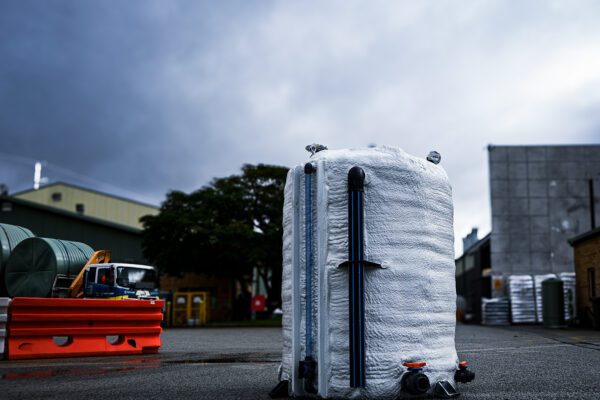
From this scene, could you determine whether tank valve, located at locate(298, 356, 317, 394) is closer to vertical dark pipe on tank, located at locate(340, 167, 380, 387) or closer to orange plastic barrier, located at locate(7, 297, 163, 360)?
vertical dark pipe on tank, located at locate(340, 167, 380, 387)

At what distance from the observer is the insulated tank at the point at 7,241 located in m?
13.8

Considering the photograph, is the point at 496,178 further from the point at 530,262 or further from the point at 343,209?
the point at 343,209

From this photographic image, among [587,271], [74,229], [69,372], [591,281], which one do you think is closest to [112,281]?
[69,372]

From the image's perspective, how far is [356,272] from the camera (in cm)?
561

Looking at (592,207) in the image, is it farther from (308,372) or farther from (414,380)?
(308,372)

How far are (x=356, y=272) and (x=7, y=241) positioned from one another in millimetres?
10498

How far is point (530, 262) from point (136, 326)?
28.3 m

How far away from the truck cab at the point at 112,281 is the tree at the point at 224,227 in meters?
13.9

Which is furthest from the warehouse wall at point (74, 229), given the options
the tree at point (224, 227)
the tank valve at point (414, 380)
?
the tank valve at point (414, 380)

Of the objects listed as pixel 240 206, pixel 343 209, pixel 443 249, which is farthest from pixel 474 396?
pixel 240 206

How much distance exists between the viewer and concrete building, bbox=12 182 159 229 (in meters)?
58.4

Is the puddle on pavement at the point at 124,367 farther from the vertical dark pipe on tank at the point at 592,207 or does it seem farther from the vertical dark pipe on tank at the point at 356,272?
the vertical dark pipe on tank at the point at 592,207

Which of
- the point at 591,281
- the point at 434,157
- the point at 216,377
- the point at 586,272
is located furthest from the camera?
the point at 586,272

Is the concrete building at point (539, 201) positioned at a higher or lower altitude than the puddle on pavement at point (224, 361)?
higher
